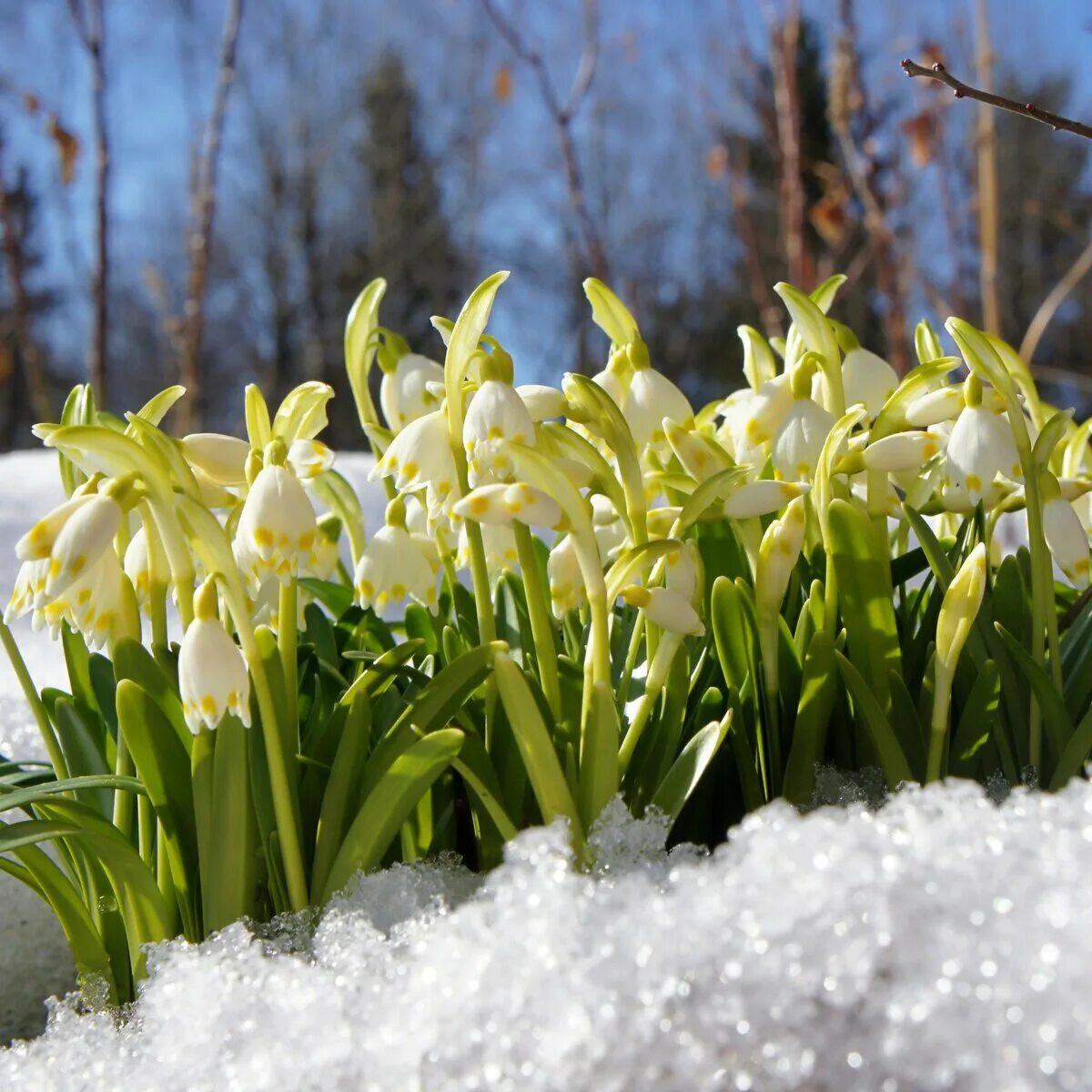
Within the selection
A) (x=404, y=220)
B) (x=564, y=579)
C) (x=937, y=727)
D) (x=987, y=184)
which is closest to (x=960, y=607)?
(x=937, y=727)

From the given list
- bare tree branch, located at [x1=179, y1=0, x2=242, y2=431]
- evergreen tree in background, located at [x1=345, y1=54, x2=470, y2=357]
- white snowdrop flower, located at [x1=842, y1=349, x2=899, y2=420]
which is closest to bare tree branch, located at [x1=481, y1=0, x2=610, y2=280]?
bare tree branch, located at [x1=179, y1=0, x2=242, y2=431]

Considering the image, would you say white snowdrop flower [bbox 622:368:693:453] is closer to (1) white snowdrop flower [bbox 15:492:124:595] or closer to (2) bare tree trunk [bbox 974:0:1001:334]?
(1) white snowdrop flower [bbox 15:492:124:595]

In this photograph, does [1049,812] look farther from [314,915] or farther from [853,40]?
[853,40]

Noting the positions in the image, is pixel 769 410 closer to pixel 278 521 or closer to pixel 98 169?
pixel 278 521

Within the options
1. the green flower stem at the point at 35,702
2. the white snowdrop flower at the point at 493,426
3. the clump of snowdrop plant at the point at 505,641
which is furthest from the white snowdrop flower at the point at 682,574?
the green flower stem at the point at 35,702

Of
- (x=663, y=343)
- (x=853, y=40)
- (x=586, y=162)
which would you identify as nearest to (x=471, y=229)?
(x=586, y=162)
